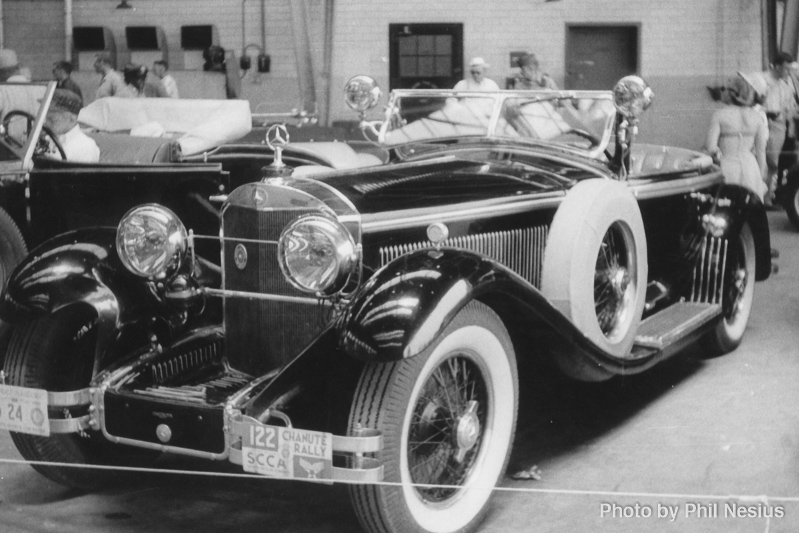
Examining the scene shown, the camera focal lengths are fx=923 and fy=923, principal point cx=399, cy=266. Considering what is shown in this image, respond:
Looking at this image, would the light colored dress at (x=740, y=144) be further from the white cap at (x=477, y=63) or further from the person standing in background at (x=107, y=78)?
the person standing in background at (x=107, y=78)

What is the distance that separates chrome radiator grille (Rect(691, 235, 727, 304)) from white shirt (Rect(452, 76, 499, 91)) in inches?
46.7

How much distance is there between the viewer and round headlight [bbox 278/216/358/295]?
238 cm

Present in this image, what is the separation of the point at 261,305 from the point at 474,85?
74.8 inches

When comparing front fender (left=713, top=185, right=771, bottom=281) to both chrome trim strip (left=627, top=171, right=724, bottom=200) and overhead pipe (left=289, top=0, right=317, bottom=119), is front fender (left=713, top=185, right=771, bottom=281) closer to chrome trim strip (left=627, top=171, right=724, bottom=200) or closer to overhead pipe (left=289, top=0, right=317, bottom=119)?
chrome trim strip (left=627, top=171, right=724, bottom=200)

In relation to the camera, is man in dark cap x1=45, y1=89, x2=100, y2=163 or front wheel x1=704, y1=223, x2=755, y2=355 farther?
man in dark cap x1=45, y1=89, x2=100, y2=163

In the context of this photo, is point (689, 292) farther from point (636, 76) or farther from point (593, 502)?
point (593, 502)

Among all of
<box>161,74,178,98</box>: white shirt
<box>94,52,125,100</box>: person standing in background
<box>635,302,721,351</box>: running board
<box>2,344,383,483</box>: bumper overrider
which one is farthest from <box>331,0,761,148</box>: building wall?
<box>2,344,383,483</box>: bumper overrider

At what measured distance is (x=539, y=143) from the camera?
3590mm

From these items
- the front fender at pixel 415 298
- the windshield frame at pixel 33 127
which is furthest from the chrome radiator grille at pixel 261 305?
the windshield frame at pixel 33 127

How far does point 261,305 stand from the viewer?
105 inches

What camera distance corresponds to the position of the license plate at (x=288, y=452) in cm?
215

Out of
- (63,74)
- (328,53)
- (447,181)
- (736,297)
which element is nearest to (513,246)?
(447,181)

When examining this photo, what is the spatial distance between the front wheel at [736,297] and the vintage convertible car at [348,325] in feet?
2.72

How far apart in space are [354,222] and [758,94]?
5.49 ft
